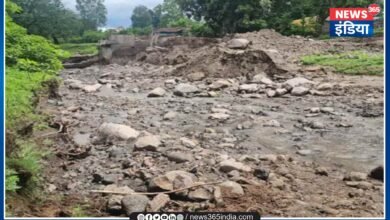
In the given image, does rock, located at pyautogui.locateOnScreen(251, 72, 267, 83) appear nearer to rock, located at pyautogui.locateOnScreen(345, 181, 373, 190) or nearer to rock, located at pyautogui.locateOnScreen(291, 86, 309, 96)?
rock, located at pyautogui.locateOnScreen(291, 86, 309, 96)

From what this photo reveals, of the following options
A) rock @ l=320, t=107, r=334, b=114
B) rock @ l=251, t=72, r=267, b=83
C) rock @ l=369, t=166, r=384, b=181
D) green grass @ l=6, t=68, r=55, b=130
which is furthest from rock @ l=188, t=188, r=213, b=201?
rock @ l=251, t=72, r=267, b=83

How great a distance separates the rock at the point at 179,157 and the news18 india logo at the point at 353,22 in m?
1.54

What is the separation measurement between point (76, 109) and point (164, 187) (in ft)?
10.1

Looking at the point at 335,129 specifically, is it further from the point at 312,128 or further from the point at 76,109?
the point at 76,109

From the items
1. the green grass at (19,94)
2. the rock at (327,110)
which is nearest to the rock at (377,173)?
the rock at (327,110)

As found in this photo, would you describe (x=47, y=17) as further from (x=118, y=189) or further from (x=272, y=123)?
(x=272, y=123)

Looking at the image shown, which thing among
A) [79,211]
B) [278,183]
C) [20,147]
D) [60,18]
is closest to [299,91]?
[278,183]

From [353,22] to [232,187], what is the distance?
55.9 inches

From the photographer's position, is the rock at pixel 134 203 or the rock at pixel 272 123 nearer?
the rock at pixel 134 203

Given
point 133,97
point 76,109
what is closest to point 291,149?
point 76,109

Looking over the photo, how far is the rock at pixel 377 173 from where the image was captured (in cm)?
368

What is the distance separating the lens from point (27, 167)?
143 inches

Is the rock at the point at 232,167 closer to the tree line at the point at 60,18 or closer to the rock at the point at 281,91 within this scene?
the tree line at the point at 60,18

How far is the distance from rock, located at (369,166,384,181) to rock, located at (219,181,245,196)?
38.7 inches
